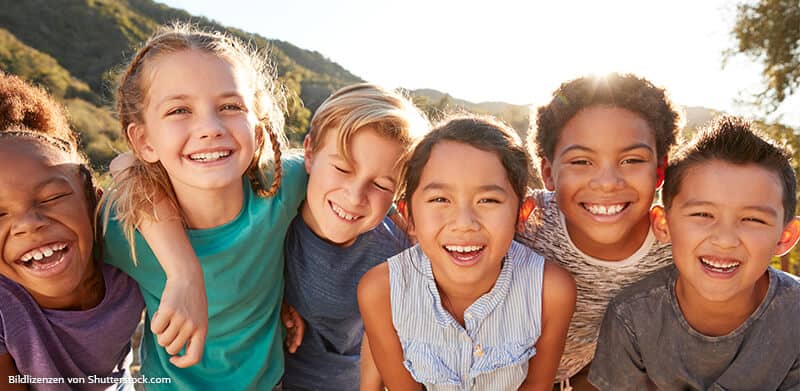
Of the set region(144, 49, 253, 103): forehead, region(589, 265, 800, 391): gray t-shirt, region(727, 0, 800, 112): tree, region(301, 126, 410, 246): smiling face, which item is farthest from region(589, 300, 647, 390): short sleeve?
region(727, 0, 800, 112): tree

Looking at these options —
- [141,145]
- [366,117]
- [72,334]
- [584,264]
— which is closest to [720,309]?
[584,264]

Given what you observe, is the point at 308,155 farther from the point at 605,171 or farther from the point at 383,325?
the point at 605,171

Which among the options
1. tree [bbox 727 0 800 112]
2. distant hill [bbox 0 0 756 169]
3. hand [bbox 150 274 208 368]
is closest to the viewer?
hand [bbox 150 274 208 368]

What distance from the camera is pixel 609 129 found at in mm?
2359

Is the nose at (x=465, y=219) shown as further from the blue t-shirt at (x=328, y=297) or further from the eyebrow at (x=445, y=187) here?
the blue t-shirt at (x=328, y=297)

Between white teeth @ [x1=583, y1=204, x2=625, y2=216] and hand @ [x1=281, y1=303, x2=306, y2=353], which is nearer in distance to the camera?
white teeth @ [x1=583, y1=204, x2=625, y2=216]

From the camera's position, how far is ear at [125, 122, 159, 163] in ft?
8.02

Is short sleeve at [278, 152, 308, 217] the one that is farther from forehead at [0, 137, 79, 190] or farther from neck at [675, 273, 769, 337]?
neck at [675, 273, 769, 337]

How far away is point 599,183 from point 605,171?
0.06 metres

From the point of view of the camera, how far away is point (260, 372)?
2691 mm

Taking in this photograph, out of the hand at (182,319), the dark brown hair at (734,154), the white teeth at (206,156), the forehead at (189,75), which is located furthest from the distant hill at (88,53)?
the hand at (182,319)

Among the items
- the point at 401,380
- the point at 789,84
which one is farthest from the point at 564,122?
the point at 789,84

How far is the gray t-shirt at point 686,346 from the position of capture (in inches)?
85.4

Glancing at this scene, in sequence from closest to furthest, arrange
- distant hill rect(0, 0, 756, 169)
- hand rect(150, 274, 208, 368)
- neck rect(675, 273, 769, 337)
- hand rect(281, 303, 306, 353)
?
hand rect(150, 274, 208, 368)
neck rect(675, 273, 769, 337)
hand rect(281, 303, 306, 353)
distant hill rect(0, 0, 756, 169)
